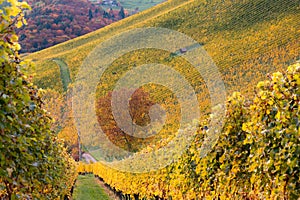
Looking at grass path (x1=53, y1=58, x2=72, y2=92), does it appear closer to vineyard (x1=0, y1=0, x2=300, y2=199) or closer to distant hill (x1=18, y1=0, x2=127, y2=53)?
vineyard (x1=0, y1=0, x2=300, y2=199)

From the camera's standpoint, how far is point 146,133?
3828 centimetres

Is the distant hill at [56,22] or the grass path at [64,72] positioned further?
the distant hill at [56,22]

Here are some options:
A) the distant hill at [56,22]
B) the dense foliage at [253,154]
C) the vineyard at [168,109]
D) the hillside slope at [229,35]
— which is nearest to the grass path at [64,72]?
the vineyard at [168,109]

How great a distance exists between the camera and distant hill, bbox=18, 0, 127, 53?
106 meters

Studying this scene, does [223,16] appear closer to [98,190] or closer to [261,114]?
[98,190]

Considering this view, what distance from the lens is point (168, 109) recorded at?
44.7 m

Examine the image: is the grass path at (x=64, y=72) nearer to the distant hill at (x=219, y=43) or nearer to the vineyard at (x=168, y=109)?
the vineyard at (x=168, y=109)

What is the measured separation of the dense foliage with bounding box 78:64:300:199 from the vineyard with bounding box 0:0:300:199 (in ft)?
0.06

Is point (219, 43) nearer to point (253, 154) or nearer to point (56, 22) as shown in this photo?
point (253, 154)

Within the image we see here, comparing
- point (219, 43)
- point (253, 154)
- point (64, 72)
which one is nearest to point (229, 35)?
point (219, 43)

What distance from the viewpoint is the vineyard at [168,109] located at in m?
5.09

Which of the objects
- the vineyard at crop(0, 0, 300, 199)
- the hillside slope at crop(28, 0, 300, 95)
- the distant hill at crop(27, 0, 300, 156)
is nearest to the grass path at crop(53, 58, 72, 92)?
the vineyard at crop(0, 0, 300, 199)

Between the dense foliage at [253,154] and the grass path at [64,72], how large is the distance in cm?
6166

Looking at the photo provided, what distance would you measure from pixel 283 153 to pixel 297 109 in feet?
1.97
